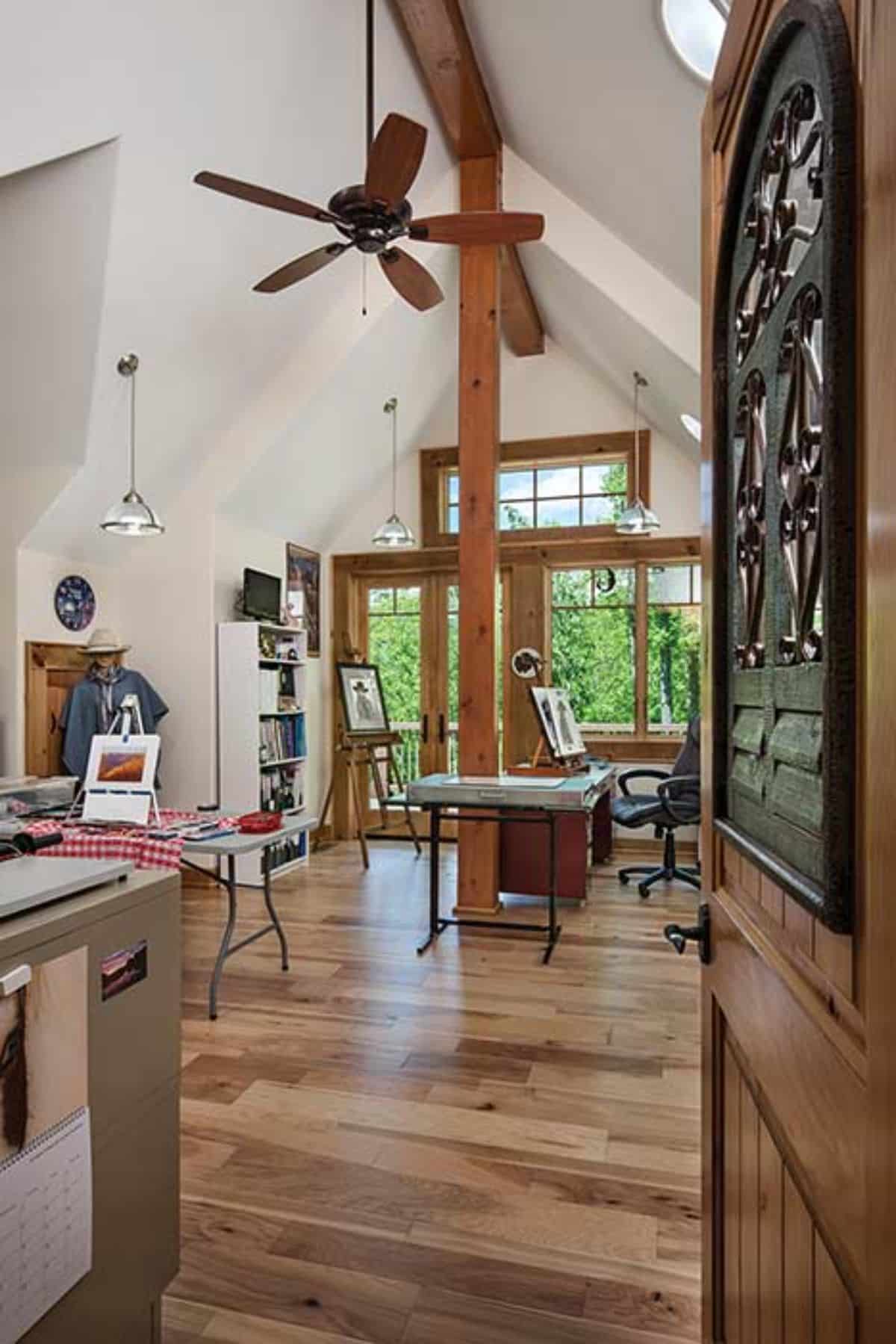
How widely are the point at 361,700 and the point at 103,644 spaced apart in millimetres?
1982

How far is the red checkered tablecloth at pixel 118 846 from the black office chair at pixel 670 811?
2907 millimetres

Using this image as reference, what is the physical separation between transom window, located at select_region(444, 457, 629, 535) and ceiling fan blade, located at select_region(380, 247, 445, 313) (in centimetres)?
280

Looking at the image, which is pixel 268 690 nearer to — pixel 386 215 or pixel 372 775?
pixel 372 775

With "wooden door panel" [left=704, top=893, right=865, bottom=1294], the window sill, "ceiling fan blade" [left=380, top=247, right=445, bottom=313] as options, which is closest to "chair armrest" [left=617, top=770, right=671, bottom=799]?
the window sill

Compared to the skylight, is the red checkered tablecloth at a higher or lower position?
lower

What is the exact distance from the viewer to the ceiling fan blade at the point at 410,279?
3172 mm

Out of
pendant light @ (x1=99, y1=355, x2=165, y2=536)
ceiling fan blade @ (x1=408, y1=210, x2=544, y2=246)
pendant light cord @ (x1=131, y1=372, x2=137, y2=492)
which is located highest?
ceiling fan blade @ (x1=408, y1=210, x2=544, y2=246)

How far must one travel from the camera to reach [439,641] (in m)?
6.68

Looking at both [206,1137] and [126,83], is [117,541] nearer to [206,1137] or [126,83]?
[126,83]

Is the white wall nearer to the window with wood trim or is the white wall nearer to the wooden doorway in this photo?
the wooden doorway

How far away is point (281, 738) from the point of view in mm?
5742

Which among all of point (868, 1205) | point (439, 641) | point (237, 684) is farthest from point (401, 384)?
point (868, 1205)

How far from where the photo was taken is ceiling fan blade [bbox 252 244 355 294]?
3090mm

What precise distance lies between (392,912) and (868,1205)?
4142mm
